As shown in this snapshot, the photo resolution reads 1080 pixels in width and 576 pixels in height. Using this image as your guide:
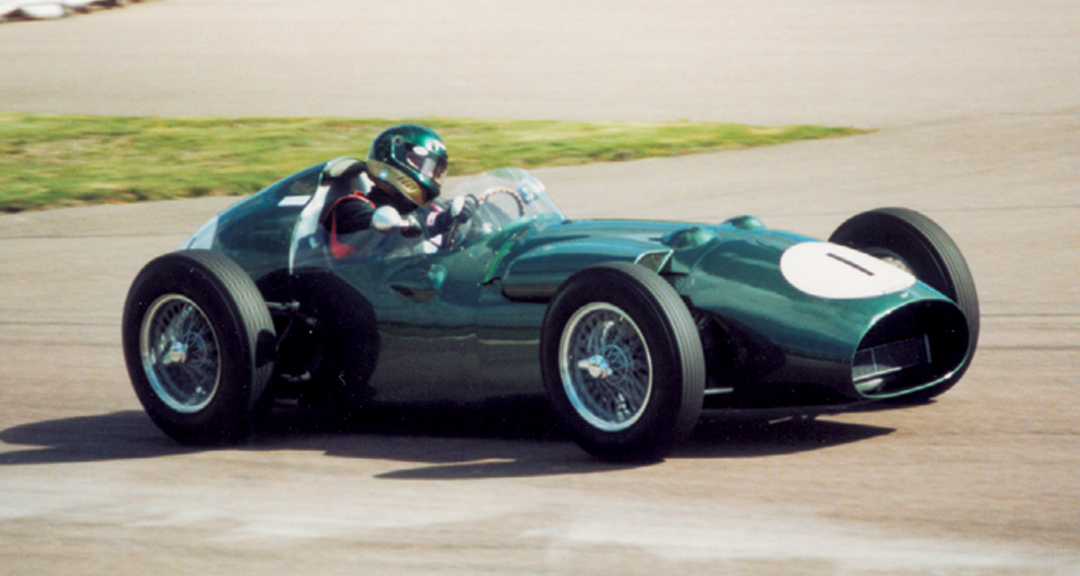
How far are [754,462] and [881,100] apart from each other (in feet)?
48.0

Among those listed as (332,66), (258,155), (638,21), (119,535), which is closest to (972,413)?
(119,535)

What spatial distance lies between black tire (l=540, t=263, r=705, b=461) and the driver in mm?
1055

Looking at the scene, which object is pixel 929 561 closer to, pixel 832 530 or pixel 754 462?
pixel 832 530

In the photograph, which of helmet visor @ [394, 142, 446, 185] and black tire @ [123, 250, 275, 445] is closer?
black tire @ [123, 250, 275, 445]

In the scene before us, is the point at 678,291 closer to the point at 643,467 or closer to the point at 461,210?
the point at 643,467

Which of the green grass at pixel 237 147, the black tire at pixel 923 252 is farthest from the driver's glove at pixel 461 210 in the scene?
the green grass at pixel 237 147

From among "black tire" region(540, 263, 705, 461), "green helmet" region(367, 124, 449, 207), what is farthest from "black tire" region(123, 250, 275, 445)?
"black tire" region(540, 263, 705, 461)

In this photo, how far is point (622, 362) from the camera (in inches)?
213

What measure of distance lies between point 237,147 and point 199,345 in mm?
10946

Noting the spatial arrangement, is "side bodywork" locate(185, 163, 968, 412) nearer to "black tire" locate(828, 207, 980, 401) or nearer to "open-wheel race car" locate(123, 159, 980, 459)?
"open-wheel race car" locate(123, 159, 980, 459)

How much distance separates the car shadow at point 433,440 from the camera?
5.66 meters

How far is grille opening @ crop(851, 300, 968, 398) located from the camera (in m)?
5.54

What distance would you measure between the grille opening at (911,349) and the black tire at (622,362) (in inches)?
29.5

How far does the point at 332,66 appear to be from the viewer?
25.0m
